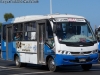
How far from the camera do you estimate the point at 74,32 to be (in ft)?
56.2

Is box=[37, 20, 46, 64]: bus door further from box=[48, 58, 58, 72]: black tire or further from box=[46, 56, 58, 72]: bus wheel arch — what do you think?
box=[48, 58, 58, 72]: black tire

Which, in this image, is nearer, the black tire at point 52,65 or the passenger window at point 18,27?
the black tire at point 52,65

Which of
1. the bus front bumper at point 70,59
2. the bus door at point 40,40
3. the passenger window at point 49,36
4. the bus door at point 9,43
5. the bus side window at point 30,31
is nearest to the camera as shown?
the bus front bumper at point 70,59

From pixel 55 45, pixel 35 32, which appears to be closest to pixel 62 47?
pixel 55 45

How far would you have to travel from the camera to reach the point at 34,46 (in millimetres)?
18641

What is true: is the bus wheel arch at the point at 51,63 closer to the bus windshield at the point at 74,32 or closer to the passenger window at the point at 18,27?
the bus windshield at the point at 74,32

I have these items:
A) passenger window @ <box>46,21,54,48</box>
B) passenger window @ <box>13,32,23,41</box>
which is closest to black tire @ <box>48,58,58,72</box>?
passenger window @ <box>46,21,54,48</box>

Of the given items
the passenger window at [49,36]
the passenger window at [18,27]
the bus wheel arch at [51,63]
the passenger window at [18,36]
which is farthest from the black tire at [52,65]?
the passenger window at [18,27]

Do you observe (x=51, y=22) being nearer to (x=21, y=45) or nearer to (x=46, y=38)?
(x=46, y=38)

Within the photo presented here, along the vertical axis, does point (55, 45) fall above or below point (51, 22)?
below

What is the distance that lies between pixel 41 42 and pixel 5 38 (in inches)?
208

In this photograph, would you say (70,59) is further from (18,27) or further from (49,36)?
(18,27)

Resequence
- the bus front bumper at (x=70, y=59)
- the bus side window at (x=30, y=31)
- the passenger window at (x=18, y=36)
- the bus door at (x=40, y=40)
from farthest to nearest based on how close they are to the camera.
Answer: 1. the passenger window at (x=18, y=36)
2. the bus side window at (x=30, y=31)
3. the bus door at (x=40, y=40)
4. the bus front bumper at (x=70, y=59)

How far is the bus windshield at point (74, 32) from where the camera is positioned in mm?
16828
